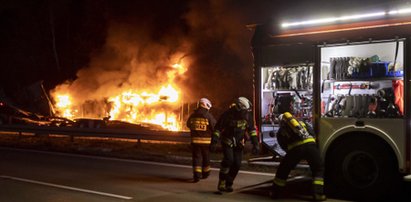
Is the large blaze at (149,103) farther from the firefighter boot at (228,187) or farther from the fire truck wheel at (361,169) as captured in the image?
the fire truck wheel at (361,169)

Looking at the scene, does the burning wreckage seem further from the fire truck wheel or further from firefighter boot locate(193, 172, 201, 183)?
the fire truck wheel

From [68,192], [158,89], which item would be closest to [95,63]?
[158,89]

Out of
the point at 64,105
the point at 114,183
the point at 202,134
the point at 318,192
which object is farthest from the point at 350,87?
the point at 64,105

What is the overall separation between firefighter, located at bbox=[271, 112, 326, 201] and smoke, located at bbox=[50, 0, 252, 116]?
40.9 feet

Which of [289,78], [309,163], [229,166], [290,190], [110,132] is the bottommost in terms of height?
[290,190]

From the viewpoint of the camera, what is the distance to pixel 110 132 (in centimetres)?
1616

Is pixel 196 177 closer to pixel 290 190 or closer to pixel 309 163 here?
pixel 290 190

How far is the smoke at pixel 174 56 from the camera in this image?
22.1m

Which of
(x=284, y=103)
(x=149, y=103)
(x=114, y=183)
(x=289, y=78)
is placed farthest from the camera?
(x=149, y=103)

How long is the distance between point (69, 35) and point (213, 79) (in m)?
15.7

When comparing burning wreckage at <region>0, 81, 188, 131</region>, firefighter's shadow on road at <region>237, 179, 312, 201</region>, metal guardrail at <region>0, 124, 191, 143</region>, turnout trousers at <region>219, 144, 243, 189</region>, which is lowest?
firefighter's shadow on road at <region>237, 179, 312, 201</region>

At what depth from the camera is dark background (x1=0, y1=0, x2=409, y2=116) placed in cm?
2250

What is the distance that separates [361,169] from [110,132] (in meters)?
9.92

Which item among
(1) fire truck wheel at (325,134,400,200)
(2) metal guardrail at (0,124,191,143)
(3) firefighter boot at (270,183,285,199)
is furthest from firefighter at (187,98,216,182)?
(2) metal guardrail at (0,124,191,143)
